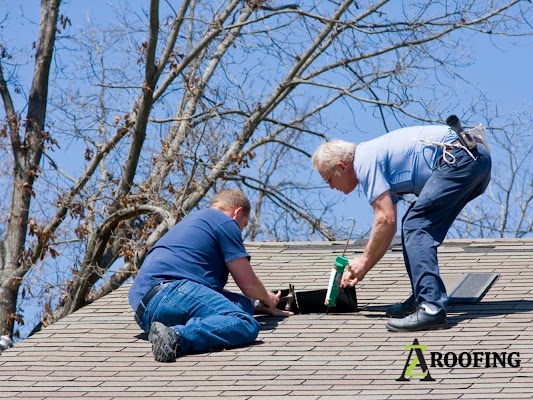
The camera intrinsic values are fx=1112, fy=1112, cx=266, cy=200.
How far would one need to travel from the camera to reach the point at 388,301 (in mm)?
7977

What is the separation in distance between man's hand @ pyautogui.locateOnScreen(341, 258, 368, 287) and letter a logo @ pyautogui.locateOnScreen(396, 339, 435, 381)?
3.12 feet

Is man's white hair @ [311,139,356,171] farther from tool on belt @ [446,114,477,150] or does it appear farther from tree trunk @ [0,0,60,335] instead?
tree trunk @ [0,0,60,335]

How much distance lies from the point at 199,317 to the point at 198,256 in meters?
0.45

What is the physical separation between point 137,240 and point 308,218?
10.1 ft

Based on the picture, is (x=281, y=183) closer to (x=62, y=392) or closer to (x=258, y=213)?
(x=258, y=213)

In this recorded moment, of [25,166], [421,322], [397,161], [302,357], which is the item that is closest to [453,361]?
[421,322]

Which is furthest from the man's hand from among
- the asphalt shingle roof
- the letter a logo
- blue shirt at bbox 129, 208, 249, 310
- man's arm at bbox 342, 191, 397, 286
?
the letter a logo

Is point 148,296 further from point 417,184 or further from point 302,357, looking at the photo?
point 417,184

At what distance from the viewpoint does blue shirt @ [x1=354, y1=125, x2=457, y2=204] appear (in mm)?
7023

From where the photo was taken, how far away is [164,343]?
6562mm

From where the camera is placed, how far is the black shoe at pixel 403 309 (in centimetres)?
732

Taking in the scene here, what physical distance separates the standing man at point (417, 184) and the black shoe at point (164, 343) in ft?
4.53

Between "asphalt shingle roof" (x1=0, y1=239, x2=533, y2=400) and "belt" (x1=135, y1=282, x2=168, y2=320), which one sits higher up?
"belt" (x1=135, y1=282, x2=168, y2=320)

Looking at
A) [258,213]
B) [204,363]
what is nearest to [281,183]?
[258,213]
